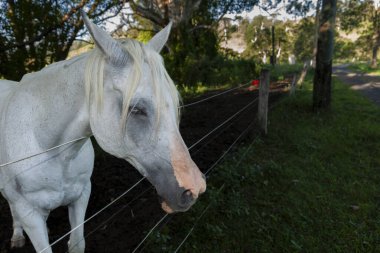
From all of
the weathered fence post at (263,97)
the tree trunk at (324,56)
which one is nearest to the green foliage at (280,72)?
the tree trunk at (324,56)

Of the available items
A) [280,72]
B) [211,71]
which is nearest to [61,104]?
[211,71]

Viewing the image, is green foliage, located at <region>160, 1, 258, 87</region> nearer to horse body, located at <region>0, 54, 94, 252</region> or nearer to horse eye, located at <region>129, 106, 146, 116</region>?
horse body, located at <region>0, 54, 94, 252</region>

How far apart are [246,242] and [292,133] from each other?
3854 mm

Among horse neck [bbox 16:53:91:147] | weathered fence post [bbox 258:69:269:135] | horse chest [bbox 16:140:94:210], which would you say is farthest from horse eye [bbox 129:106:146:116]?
weathered fence post [bbox 258:69:269:135]

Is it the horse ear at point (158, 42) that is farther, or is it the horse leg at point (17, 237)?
the horse leg at point (17, 237)

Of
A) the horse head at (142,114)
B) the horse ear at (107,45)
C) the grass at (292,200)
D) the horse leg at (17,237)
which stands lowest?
the grass at (292,200)

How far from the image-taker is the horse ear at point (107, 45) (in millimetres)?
1353

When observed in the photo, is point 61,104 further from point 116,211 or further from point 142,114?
point 116,211

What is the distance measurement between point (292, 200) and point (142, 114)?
9.84 feet

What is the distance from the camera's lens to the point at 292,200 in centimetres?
381

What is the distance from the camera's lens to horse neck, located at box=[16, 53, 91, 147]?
5.41 feet

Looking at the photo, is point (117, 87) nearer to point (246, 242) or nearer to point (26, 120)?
point (26, 120)

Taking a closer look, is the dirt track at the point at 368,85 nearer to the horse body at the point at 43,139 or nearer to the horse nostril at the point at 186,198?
the horse nostril at the point at 186,198

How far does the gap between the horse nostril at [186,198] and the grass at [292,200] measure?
1.54 m
